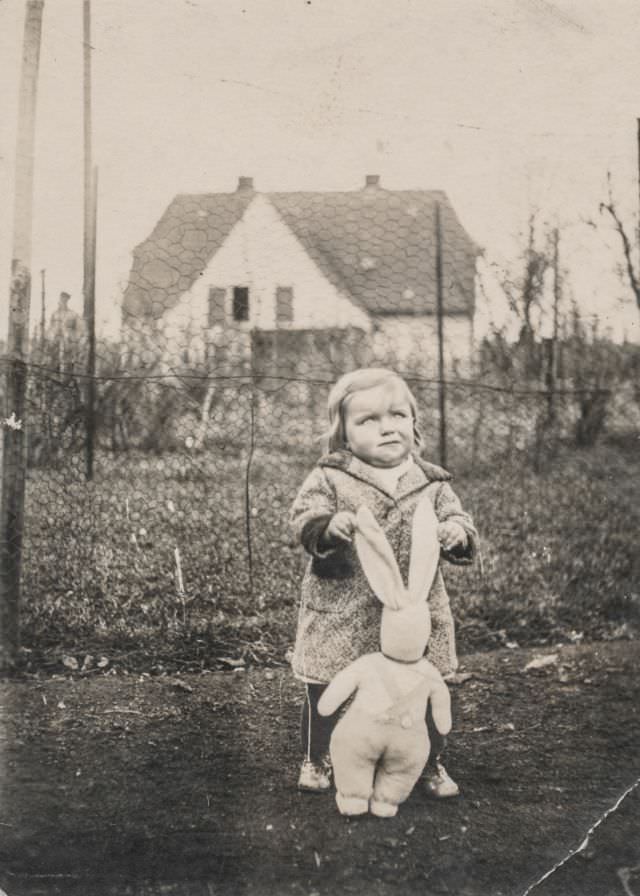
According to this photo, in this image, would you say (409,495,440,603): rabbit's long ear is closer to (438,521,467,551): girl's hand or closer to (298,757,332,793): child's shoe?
(438,521,467,551): girl's hand

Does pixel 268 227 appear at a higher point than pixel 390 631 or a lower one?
higher

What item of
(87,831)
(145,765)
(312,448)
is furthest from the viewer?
(312,448)

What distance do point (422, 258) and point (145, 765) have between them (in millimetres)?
1810

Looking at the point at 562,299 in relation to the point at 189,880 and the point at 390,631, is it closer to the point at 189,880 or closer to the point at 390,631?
the point at 390,631

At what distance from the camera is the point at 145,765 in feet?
7.93

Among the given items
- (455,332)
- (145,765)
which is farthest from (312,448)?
(145,765)

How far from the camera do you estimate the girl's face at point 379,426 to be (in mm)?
2152

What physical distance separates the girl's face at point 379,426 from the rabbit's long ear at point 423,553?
0.16 meters

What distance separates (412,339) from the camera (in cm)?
296

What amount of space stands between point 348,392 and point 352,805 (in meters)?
1.03

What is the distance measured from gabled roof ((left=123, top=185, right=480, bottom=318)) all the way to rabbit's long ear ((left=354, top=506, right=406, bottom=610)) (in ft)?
3.53

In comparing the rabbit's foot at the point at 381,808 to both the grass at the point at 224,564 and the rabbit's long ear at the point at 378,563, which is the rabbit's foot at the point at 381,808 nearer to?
the rabbit's long ear at the point at 378,563

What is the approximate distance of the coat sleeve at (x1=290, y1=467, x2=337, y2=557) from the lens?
2.11 m

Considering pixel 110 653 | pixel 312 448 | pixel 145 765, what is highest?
pixel 312 448
